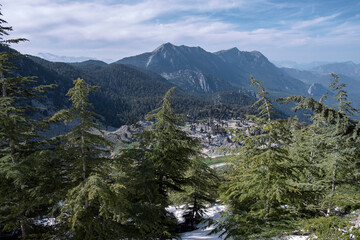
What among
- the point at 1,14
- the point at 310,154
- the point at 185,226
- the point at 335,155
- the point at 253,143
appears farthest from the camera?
the point at 185,226

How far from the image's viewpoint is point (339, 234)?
566cm

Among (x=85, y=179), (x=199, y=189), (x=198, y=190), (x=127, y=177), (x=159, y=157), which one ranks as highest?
(x=85, y=179)

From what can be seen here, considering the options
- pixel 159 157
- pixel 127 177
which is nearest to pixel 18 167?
pixel 127 177

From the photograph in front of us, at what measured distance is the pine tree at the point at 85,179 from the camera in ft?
25.0

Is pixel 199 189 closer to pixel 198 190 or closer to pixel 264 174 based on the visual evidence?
pixel 198 190

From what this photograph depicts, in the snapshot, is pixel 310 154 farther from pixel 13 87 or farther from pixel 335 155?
pixel 13 87

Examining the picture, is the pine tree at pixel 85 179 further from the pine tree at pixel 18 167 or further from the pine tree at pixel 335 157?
the pine tree at pixel 335 157

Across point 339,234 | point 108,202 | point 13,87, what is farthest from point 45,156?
point 339,234

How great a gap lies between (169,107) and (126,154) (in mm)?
3848

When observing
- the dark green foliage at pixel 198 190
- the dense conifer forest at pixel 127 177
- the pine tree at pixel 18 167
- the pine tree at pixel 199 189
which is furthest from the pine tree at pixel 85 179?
the dark green foliage at pixel 198 190

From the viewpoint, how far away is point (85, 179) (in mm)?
8102

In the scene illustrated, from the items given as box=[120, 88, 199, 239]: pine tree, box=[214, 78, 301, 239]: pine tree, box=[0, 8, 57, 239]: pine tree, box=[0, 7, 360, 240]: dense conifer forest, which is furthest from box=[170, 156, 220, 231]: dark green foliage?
box=[0, 8, 57, 239]: pine tree

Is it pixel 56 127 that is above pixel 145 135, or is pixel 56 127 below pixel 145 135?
below

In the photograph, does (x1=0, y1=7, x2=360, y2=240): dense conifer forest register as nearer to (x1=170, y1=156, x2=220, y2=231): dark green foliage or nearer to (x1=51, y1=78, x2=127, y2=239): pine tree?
(x1=51, y1=78, x2=127, y2=239): pine tree
